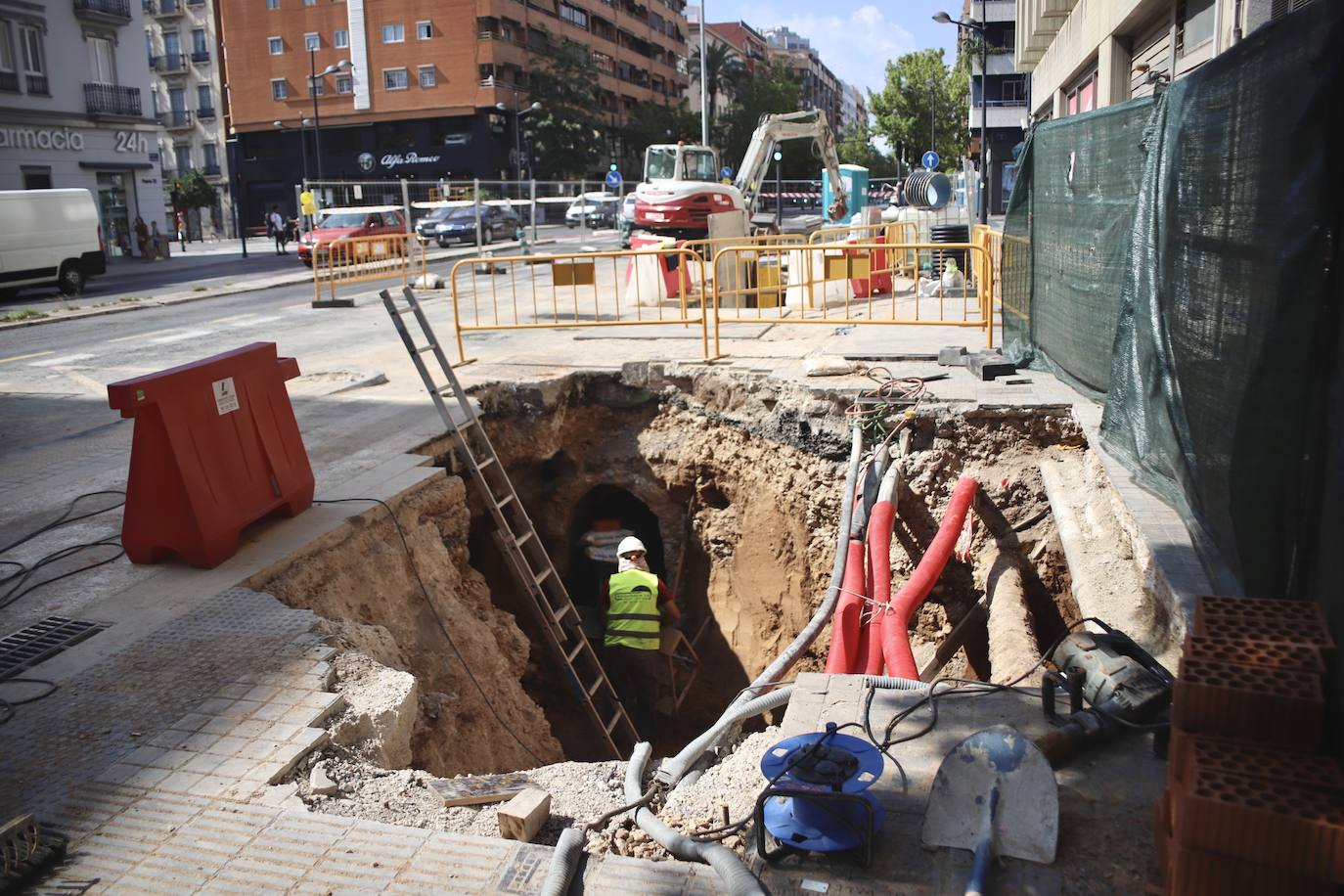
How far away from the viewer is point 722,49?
287ft

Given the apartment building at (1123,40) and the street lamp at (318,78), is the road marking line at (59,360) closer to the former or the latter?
the apartment building at (1123,40)

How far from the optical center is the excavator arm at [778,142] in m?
25.6

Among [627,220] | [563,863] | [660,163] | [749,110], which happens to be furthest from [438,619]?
[749,110]

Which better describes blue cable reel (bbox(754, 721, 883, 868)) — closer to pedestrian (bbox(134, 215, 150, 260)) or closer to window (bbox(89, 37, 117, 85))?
pedestrian (bbox(134, 215, 150, 260))

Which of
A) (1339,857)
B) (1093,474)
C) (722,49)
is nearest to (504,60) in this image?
(722,49)

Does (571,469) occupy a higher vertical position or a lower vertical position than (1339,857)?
lower

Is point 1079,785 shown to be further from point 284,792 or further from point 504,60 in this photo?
point 504,60

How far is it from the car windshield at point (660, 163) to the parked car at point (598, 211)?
15.2m

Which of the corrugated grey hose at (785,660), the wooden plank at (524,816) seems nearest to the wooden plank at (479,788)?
the wooden plank at (524,816)

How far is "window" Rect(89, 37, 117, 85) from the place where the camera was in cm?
3744

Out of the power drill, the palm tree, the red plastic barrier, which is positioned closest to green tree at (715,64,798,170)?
the palm tree

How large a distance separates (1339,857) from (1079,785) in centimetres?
128

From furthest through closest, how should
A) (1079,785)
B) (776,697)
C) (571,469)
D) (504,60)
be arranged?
(504,60), (571,469), (776,697), (1079,785)

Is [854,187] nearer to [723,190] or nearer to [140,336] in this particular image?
[723,190]
